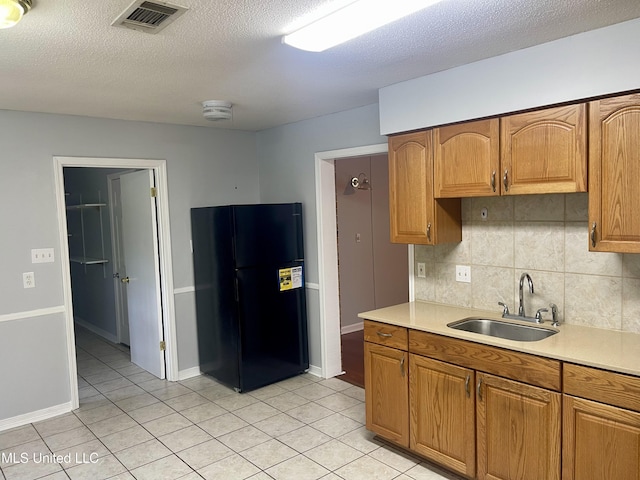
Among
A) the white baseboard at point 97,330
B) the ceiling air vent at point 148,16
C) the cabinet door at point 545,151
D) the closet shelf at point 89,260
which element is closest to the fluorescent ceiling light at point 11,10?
the ceiling air vent at point 148,16

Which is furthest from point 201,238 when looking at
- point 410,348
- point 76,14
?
point 76,14

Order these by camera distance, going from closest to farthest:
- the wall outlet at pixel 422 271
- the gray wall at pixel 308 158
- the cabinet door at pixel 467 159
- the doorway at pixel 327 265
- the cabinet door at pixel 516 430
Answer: the cabinet door at pixel 516 430, the cabinet door at pixel 467 159, the wall outlet at pixel 422 271, the gray wall at pixel 308 158, the doorway at pixel 327 265

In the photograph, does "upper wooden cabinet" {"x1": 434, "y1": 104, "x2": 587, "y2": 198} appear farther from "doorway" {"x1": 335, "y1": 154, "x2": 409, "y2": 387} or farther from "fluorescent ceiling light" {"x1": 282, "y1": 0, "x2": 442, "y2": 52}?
"doorway" {"x1": 335, "y1": 154, "x2": 409, "y2": 387}

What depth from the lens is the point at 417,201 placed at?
306 centimetres

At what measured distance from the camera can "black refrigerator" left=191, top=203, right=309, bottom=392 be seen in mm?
4039

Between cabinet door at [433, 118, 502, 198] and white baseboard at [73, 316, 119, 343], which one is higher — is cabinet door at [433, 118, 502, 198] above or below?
above

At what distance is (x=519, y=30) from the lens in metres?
2.24

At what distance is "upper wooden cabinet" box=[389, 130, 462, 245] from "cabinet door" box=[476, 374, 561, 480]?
0.97m

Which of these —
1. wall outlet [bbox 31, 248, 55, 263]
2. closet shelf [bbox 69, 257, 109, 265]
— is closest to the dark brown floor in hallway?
wall outlet [bbox 31, 248, 55, 263]

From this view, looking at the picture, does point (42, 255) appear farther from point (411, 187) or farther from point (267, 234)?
point (411, 187)

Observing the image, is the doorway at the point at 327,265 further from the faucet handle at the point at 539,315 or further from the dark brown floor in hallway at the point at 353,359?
the faucet handle at the point at 539,315

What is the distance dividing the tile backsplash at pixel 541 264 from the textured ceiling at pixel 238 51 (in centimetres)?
93

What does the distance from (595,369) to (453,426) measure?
0.86 metres

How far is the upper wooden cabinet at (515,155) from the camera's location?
2.35m
